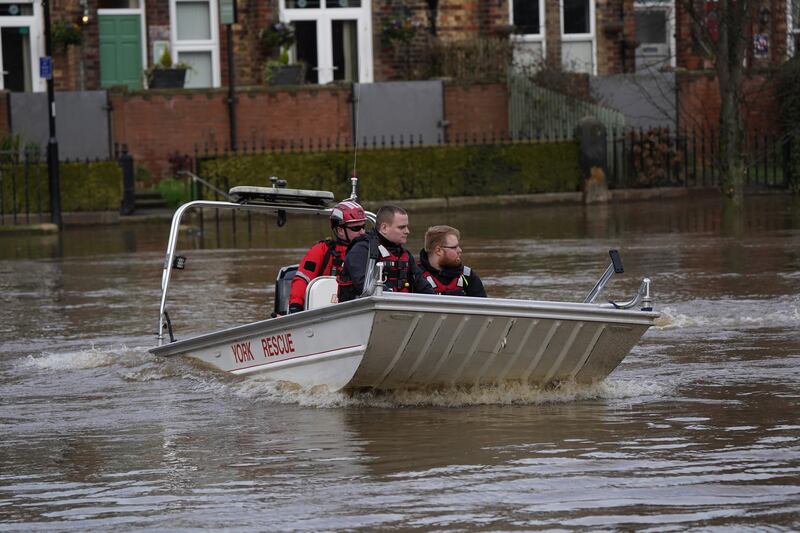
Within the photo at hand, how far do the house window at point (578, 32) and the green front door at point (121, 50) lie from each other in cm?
983

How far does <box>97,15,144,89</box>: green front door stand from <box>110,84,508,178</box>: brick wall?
2309 mm

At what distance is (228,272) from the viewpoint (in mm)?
20141

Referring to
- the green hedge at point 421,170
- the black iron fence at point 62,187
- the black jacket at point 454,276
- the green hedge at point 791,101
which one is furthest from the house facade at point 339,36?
the black jacket at point 454,276

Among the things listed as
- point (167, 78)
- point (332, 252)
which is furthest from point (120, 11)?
point (332, 252)

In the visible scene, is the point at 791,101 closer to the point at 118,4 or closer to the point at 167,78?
the point at 167,78

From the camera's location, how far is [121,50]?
35.0m

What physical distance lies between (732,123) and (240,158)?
920 cm

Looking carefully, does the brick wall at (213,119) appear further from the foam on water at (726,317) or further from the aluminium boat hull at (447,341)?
the aluminium boat hull at (447,341)

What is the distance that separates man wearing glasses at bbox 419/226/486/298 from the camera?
1077 centimetres

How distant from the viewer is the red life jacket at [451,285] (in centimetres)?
1080

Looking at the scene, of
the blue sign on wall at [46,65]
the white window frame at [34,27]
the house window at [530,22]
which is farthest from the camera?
the house window at [530,22]

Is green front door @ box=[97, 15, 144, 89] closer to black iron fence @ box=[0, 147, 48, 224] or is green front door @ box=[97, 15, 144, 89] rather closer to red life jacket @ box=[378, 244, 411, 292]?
black iron fence @ box=[0, 147, 48, 224]

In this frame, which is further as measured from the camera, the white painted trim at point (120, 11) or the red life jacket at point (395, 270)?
the white painted trim at point (120, 11)

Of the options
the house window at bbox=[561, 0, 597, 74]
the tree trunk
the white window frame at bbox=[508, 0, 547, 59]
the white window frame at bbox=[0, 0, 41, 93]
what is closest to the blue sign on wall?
the white window frame at bbox=[0, 0, 41, 93]
